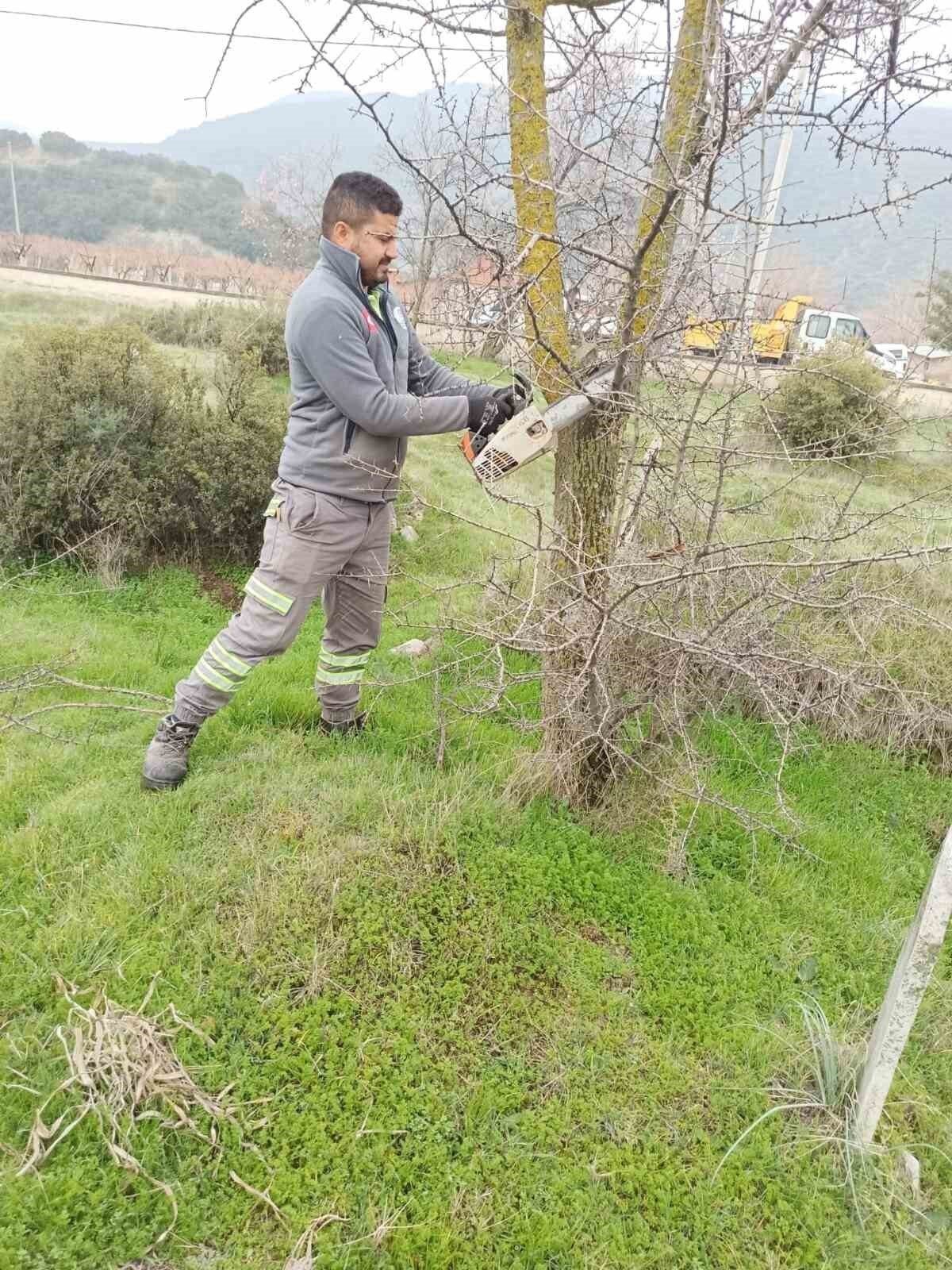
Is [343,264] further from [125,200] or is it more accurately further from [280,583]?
[125,200]

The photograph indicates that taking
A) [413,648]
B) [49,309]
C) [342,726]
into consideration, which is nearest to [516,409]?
[342,726]

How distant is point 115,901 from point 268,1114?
34.0 inches

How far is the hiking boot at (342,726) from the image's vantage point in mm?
3727

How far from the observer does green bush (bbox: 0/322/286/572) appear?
5.05 meters

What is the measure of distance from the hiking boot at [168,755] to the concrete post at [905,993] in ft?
8.24

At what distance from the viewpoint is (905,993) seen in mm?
1993

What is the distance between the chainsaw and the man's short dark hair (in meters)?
0.93

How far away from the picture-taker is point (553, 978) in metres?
2.64

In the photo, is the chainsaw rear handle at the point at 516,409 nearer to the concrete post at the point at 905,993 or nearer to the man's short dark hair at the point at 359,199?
the man's short dark hair at the point at 359,199

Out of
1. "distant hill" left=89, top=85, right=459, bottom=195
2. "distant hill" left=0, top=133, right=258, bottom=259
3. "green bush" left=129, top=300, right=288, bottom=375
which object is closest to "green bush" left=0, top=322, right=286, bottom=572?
"green bush" left=129, top=300, right=288, bottom=375

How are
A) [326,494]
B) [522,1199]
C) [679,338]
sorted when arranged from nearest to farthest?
[522,1199] < [679,338] < [326,494]

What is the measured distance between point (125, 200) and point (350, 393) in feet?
202

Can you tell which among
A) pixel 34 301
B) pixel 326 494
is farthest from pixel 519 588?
pixel 34 301

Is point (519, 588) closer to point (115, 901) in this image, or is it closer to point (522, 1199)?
point (115, 901)
